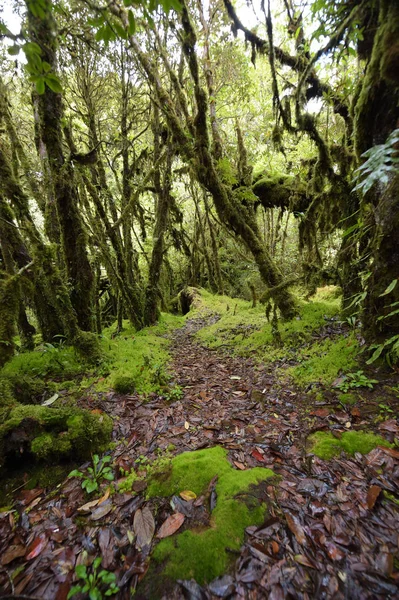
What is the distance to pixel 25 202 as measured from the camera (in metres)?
6.17

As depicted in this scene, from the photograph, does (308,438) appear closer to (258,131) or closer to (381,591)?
(381,591)

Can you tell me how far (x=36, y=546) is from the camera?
2125 mm

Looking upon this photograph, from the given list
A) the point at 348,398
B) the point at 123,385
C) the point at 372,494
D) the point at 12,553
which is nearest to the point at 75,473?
the point at 12,553

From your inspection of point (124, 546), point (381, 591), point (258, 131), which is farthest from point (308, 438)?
point (258, 131)

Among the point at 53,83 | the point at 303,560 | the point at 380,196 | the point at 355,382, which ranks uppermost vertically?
the point at 53,83

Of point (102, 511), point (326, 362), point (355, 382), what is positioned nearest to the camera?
point (102, 511)

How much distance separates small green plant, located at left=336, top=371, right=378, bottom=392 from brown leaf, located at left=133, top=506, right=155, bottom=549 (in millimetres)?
2790

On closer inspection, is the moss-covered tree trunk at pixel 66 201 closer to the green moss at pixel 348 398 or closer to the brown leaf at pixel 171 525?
the brown leaf at pixel 171 525

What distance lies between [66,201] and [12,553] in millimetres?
5915

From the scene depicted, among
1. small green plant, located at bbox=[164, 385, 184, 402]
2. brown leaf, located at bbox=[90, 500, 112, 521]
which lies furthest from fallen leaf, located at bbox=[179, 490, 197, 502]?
small green plant, located at bbox=[164, 385, 184, 402]

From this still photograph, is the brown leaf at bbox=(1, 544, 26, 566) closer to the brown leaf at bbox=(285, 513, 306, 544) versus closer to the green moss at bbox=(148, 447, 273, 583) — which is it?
the green moss at bbox=(148, 447, 273, 583)

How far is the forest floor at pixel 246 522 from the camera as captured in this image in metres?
1.75

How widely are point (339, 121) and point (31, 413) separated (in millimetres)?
9880

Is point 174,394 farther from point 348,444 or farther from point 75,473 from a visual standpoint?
point 348,444
